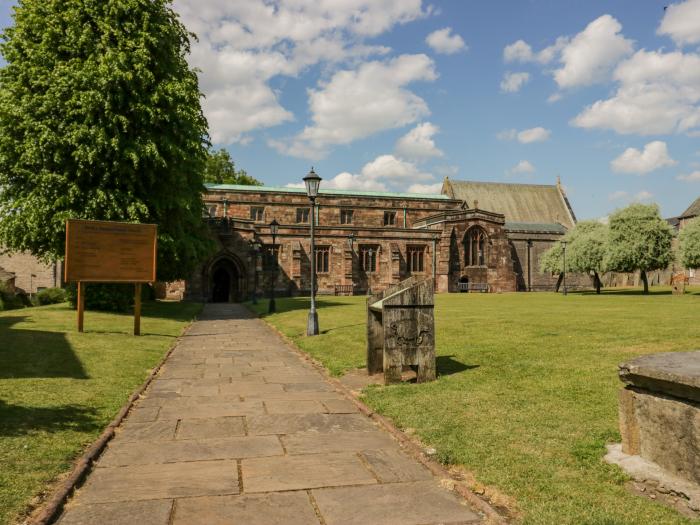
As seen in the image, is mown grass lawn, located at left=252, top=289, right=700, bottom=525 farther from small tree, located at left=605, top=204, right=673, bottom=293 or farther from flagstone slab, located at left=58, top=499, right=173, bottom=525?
small tree, located at left=605, top=204, right=673, bottom=293

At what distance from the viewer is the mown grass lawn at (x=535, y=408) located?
391 cm

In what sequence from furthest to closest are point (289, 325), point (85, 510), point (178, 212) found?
1. point (178, 212)
2. point (289, 325)
3. point (85, 510)

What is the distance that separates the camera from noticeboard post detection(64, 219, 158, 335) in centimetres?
1572

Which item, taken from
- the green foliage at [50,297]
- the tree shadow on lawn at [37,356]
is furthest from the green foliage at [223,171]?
the tree shadow on lawn at [37,356]

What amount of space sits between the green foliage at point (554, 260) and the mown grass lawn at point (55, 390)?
136 ft

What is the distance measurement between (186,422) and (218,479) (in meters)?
2.11

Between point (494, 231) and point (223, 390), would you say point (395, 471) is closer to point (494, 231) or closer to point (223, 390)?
point (223, 390)

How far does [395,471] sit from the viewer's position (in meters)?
4.62

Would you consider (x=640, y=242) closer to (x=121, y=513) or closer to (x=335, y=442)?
(x=335, y=442)

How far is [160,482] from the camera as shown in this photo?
4.37 metres

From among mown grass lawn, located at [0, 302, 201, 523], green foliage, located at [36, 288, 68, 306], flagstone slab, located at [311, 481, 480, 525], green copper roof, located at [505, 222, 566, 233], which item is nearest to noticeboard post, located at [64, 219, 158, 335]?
mown grass lawn, located at [0, 302, 201, 523]

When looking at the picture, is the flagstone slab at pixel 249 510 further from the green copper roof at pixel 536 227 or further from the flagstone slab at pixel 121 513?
the green copper roof at pixel 536 227

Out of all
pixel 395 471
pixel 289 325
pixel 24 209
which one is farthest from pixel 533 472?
pixel 24 209

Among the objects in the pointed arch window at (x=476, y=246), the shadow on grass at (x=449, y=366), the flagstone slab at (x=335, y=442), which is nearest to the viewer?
the flagstone slab at (x=335, y=442)
